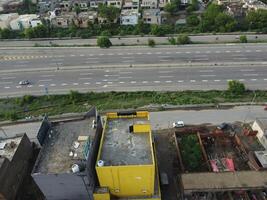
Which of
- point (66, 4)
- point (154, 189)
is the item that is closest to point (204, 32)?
point (66, 4)

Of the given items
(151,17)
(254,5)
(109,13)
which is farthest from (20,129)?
(254,5)

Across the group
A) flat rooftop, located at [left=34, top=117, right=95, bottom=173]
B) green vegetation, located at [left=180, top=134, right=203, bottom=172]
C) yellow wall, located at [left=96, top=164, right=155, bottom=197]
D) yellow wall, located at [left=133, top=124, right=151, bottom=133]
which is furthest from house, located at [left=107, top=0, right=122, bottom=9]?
yellow wall, located at [left=96, top=164, right=155, bottom=197]

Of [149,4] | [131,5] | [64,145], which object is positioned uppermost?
[149,4]

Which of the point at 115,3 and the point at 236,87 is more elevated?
the point at 115,3

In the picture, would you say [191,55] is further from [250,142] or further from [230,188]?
[230,188]

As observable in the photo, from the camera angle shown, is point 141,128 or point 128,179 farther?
point 141,128

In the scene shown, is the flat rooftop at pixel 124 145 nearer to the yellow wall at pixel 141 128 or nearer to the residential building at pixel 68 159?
the yellow wall at pixel 141 128

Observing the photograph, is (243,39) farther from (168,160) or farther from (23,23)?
(23,23)
